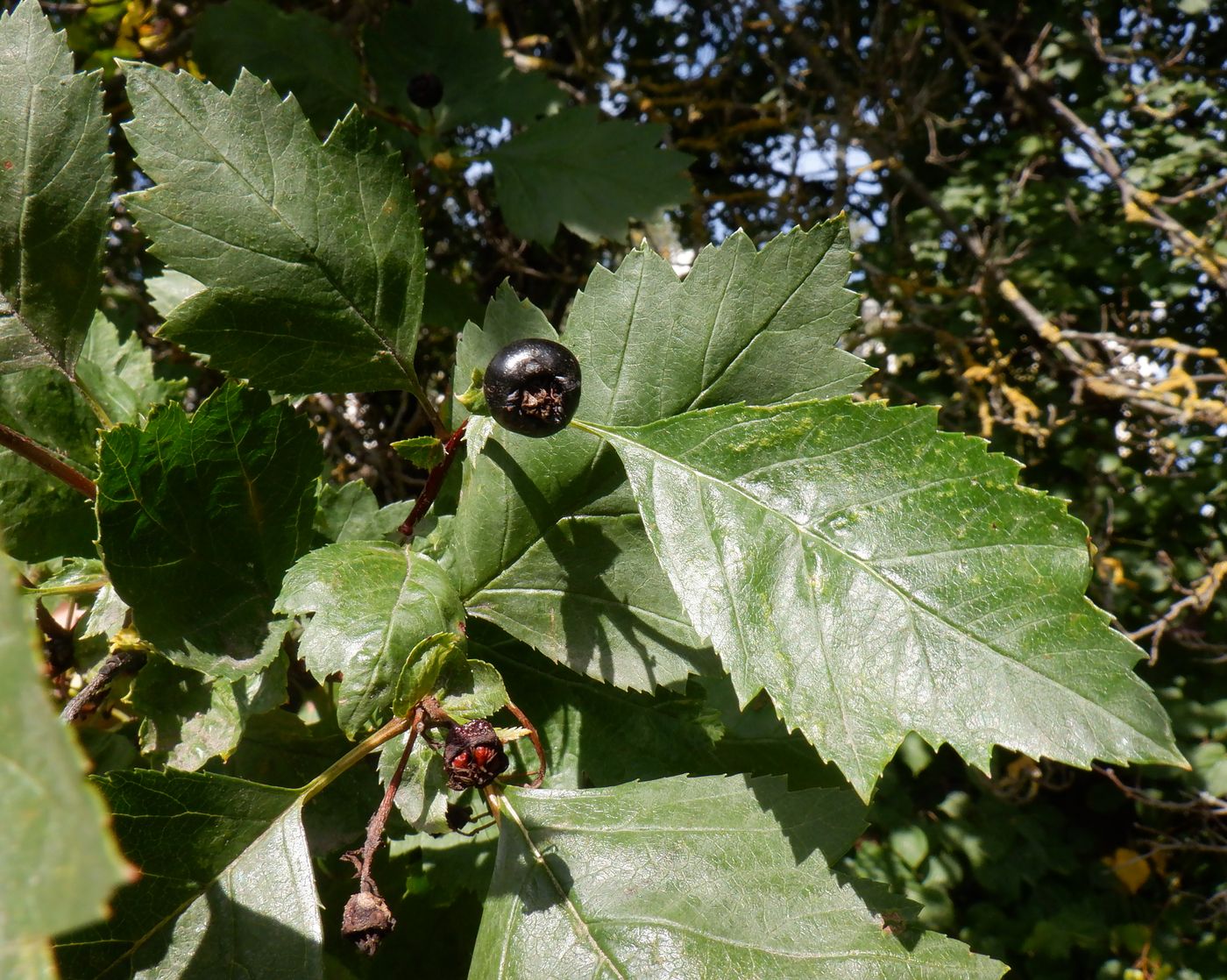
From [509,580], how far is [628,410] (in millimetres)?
216

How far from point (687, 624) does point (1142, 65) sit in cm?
289

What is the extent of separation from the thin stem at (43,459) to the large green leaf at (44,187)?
0.12 meters

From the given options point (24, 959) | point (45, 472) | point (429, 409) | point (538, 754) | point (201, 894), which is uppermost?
point (24, 959)

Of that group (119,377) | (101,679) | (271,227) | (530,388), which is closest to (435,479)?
(530,388)

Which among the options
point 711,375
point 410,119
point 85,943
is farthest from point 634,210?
point 85,943

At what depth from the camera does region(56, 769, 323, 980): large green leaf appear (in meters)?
0.77

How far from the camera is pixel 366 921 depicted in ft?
2.39

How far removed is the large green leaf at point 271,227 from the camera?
0.85 m

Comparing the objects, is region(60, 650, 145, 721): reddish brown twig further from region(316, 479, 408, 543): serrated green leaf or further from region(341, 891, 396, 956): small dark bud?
region(341, 891, 396, 956): small dark bud

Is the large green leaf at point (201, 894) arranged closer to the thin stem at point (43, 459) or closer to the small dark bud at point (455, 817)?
the small dark bud at point (455, 817)

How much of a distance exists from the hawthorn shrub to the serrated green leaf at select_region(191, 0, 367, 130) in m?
1.04

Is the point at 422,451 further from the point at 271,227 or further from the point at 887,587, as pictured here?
the point at 887,587

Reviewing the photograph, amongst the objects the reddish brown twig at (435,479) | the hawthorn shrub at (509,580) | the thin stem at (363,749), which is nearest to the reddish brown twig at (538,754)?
the hawthorn shrub at (509,580)

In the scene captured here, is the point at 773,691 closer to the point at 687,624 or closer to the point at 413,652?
the point at 687,624
